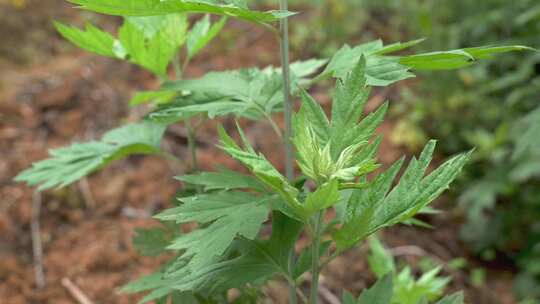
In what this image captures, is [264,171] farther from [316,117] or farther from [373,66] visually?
[373,66]

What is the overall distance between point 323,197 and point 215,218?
201 millimetres

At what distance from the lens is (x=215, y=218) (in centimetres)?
104

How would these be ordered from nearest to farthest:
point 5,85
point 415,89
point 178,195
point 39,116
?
point 178,195
point 39,116
point 5,85
point 415,89

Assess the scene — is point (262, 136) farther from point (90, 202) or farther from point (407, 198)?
point (407, 198)

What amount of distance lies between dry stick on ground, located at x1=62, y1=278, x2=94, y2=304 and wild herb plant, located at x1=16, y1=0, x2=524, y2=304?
36.5 inches

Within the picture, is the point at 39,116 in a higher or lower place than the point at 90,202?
higher

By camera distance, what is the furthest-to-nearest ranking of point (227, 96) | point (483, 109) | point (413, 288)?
point (483, 109), point (413, 288), point (227, 96)

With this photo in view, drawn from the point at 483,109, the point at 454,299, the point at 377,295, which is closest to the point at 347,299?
the point at 377,295

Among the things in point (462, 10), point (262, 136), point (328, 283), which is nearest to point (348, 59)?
point (328, 283)

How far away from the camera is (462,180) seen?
3256 mm

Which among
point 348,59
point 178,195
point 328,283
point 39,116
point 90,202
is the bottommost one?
point 328,283

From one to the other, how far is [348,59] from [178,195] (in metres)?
0.51

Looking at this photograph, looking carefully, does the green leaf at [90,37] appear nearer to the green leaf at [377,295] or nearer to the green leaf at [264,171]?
the green leaf at [264,171]

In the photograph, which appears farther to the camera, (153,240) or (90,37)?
(153,240)
